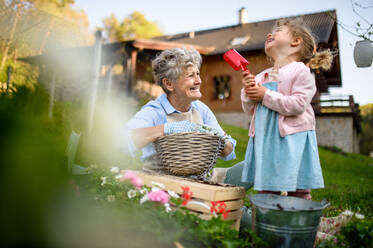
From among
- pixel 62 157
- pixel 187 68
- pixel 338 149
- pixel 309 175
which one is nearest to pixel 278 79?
pixel 309 175

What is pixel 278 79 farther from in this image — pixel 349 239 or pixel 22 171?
pixel 22 171

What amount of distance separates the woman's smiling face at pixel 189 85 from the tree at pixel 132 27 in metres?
18.9

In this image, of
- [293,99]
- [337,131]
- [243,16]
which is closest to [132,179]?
[293,99]

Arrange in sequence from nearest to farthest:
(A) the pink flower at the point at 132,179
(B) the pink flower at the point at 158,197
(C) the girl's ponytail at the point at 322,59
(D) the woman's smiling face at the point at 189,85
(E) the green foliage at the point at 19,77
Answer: (E) the green foliage at the point at 19,77
(B) the pink flower at the point at 158,197
(A) the pink flower at the point at 132,179
(C) the girl's ponytail at the point at 322,59
(D) the woman's smiling face at the point at 189,85

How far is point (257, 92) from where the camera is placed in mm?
1609

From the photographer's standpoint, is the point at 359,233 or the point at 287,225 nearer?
the point at 287,225

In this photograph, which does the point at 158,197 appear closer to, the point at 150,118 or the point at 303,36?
the point at 150,118

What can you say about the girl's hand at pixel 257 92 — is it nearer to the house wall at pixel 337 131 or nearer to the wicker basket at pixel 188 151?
the wicker basket at pixel 188 151

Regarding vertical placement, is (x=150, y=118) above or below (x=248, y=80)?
below

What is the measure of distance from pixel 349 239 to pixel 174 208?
93 centimetres

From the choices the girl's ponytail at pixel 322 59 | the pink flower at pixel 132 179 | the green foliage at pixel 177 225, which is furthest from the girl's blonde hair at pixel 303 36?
the pink flower at pixel 132 179

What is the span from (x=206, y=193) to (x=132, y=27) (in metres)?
23.0

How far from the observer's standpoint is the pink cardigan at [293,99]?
1.55 metres

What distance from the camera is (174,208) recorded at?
1588mm
